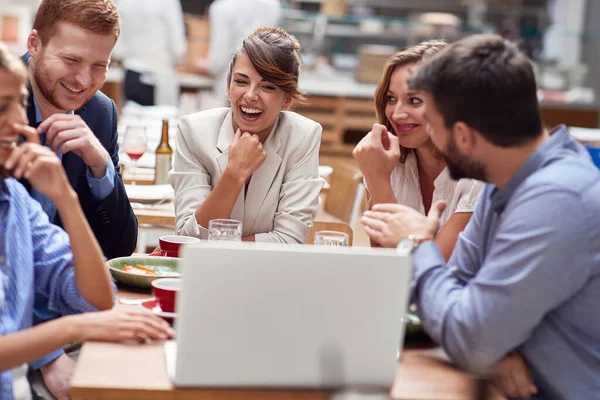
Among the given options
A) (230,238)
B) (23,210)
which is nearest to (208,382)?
(23,210)

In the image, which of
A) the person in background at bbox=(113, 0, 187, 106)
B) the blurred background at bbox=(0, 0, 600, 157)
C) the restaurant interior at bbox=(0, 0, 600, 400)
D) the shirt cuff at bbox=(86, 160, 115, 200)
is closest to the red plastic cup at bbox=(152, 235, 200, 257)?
the restaurant interior at bbox=(0, 0, 600, 400)

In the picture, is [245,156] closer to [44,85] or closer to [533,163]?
[44,85]

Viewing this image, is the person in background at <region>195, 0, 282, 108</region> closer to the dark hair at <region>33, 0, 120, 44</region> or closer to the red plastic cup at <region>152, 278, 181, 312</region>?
the dark hair at <region>33, 0, 120, 44</region>

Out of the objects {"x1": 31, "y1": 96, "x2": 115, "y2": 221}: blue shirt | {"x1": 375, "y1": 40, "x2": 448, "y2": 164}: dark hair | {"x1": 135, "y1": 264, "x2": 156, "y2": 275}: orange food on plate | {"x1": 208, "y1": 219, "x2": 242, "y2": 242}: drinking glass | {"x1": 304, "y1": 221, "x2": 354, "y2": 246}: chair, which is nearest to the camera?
{"x1": 135, "y1": 264, "x2": 156, "y2": 275}: orange food on plate

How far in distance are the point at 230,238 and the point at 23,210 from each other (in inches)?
23.4

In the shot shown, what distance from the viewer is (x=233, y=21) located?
7426mm

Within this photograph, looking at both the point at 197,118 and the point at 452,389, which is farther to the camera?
the point at 197,118

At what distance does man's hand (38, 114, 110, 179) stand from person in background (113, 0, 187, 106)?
514 centimetres

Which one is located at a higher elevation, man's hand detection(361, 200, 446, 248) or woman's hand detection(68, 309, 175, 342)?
man's hand detection(361, 200, 446, 248)

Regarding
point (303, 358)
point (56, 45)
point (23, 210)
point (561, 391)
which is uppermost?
point (56, 45)

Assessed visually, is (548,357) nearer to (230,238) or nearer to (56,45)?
(230,238)

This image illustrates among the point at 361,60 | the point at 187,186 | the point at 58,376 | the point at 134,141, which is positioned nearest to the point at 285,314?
the point at 58,376

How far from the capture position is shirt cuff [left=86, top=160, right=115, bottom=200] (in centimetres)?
235

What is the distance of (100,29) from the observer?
244 centimetres
